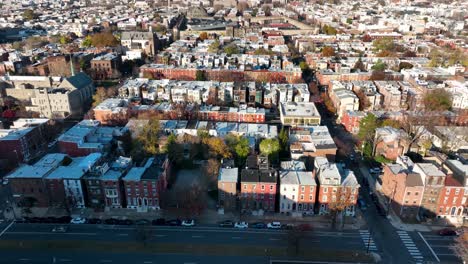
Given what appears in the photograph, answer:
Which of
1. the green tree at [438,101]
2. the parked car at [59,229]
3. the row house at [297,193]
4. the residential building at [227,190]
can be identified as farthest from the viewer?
the green tree at [438,101]

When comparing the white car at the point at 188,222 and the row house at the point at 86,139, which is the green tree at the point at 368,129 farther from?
the row house at the point at 86,139

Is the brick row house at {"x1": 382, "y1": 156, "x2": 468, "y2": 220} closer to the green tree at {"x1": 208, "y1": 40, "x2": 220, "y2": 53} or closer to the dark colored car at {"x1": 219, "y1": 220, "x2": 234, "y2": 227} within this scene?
the dark colored car at {"x1": 219, "y1": 220, "x2": 234, "y2": 227}

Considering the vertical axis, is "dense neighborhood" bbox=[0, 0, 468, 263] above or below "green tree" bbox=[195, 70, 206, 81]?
below

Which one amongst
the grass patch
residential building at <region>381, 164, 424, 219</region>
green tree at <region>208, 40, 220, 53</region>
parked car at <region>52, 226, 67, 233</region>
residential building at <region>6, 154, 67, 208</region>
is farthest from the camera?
green tree at <region>208, 40, 220, 53</region>

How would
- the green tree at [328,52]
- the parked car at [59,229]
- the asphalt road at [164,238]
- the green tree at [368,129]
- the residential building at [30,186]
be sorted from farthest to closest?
the green tree at [328,52] < the green tree at [368,129] < the residential building at [30,186] < the parked car at [59,229] < the asphalt road at [164,238]

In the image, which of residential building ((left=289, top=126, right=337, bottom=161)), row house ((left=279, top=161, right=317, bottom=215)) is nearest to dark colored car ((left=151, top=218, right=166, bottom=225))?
row house ((left=279, top=161, right=317, bottom=215))

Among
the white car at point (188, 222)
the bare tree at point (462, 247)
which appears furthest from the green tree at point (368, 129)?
the white car at point (188, 222)

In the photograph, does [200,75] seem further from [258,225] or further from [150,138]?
[258,225]

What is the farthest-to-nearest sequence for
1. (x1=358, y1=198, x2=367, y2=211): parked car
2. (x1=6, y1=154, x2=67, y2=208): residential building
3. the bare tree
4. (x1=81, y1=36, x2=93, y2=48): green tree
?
(x1=81, y1=36, x2=93, y2=48): green tree
(x1=358, y1=198, x2=367, y2=211): parked car
(x1=6, y1=154, x2=67, y2=208): residential building
the bare tree
